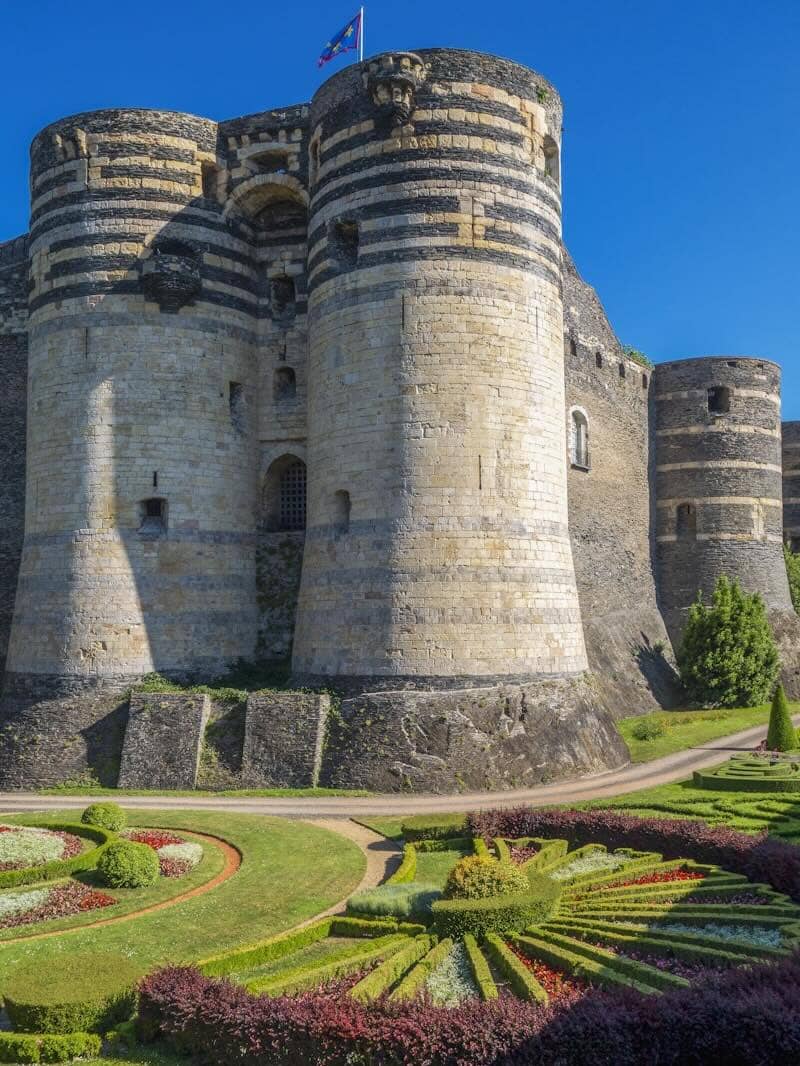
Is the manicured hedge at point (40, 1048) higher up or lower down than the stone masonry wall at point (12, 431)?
lower down

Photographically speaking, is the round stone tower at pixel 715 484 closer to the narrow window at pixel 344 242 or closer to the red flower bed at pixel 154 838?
the narrow window at pixel 344 242

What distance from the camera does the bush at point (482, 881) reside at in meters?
14.9

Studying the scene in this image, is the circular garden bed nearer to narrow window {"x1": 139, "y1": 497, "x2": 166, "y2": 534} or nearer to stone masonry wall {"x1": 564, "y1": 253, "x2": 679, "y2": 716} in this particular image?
narrow window {"x1": 139, "y1": 497, "x2": 166, "y2": 534}

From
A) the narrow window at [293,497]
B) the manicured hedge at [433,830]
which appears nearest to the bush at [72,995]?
the manicured hedge at [433,830]

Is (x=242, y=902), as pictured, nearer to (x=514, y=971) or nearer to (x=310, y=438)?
(x=514, y=971)

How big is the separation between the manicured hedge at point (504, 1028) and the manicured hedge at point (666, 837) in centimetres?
515

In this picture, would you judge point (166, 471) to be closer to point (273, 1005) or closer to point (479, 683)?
point (479, 683)

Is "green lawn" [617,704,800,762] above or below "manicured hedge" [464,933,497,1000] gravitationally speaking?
above

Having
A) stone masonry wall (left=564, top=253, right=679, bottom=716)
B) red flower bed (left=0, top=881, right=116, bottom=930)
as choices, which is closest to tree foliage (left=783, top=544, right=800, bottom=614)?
stone masonry wall (left=564, top=253, right=679, bottom=716)

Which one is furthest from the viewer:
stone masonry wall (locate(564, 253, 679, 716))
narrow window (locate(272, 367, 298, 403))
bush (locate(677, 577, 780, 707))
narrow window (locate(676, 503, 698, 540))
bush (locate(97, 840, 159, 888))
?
narrow window (locate(676, 503, 698, 540))

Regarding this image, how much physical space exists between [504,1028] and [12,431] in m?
31.6

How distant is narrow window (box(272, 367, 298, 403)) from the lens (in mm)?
34156

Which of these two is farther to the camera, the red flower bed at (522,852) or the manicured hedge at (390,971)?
the red flower bed at (522,852)

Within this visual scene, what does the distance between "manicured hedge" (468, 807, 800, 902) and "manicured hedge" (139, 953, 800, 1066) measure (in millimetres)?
5148
